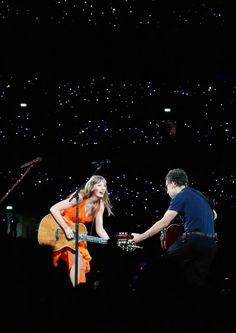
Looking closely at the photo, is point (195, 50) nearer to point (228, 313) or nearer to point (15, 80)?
point (15, 80)

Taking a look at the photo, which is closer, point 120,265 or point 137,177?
point 120,265

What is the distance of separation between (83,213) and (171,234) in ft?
4.51

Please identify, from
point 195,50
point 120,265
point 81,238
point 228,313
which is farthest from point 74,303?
point 195,50

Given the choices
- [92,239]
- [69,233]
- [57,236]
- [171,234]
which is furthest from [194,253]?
[57,236]

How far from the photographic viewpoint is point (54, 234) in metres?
6.97

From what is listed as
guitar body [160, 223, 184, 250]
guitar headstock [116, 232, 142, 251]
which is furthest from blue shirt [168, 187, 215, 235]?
guitar headstock [116, 232, 142, 251]

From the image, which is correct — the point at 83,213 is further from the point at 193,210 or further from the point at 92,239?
the point at 193,210

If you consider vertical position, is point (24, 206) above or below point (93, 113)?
below

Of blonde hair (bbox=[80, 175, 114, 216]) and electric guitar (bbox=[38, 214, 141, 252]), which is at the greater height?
blonde hair (bbox=[80, 175, 114, 216])

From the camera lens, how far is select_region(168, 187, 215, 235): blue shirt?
19.3 ft

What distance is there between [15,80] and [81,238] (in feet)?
19.3

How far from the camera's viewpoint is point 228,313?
2.56 m

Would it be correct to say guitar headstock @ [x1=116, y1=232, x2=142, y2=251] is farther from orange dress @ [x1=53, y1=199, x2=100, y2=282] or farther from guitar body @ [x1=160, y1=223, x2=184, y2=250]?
orange dress @ [x1=53, y1=199, x2=100, y2=282]

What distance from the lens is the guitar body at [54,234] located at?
684cm
